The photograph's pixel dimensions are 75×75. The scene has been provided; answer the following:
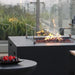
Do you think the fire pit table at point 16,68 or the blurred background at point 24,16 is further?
the blurred background at point 24,16

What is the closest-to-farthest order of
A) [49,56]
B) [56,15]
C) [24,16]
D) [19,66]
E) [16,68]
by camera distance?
[16,68], [19,66], [49,56], [56,15], [24,16]

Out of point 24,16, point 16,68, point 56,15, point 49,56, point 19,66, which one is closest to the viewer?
point 16,68

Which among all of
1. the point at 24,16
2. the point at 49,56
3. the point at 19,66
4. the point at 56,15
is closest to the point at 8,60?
the point at 19,66

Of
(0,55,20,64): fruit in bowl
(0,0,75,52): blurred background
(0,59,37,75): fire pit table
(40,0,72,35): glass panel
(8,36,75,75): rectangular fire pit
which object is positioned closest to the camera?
(0,59,37,75): fire pit table

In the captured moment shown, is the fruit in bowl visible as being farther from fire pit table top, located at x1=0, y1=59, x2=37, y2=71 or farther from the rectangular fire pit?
the rectangular fire pit

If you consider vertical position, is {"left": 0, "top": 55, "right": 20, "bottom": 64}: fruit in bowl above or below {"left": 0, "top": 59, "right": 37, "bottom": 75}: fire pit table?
above

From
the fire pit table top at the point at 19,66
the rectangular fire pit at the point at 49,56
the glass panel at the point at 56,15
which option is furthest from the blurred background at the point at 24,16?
the fire pit table top at the point at 19,66

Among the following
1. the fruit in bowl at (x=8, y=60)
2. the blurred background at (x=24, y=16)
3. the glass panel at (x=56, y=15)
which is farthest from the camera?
the blurred background at (x=24, y=16)

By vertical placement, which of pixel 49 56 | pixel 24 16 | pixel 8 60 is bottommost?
pixel 49 56

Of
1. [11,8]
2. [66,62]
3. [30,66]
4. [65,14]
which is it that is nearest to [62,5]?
[65,14]

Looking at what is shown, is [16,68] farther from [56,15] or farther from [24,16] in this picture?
[24,16]

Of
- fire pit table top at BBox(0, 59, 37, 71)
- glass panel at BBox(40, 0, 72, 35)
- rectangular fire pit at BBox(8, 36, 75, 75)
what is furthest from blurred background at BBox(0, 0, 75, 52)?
fire pit table top at BBox(0, 59, 37, 71)

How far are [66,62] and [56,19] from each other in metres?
4.13

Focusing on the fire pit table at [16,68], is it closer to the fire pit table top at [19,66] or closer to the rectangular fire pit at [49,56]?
the fire pit table top at [19,66]
